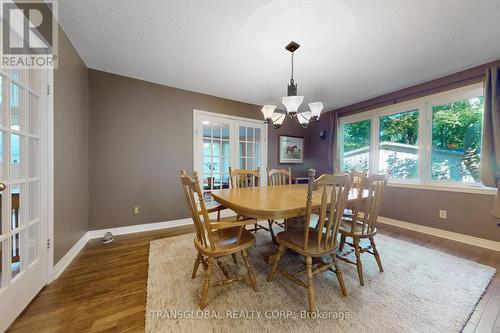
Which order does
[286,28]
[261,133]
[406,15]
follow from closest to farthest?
[406,15], [286,28], [261,133]

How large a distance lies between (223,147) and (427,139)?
351 centimetres

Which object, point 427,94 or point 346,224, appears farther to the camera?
point 427,94

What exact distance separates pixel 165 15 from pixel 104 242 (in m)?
2.69

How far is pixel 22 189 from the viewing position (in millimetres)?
1310

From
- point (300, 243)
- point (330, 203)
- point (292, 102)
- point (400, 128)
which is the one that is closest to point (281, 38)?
point (292, 102)

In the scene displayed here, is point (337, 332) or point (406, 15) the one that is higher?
point (406, 15)

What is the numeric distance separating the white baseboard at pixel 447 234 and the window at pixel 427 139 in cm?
72

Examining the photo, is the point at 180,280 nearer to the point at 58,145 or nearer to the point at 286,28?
the point at 58,145

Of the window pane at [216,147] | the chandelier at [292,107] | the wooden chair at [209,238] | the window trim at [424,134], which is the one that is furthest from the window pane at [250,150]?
the wooden chair at [209,238]

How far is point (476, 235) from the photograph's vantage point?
2375 millimetres

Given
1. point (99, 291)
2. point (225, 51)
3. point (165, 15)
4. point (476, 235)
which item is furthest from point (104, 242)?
point (476, 235)

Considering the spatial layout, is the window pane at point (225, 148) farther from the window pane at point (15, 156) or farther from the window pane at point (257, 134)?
the window pane at point (15, 156)

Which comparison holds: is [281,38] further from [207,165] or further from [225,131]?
[207,165]

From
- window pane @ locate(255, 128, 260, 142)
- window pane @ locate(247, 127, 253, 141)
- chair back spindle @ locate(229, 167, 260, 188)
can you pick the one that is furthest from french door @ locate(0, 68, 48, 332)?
window pane @ locate(255, 128, 260, 142)
